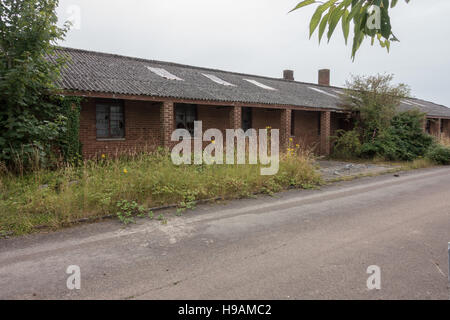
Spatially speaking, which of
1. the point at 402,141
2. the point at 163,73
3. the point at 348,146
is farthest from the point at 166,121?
the point at 402,141

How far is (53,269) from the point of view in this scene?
12.7ft

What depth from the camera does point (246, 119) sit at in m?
18.0

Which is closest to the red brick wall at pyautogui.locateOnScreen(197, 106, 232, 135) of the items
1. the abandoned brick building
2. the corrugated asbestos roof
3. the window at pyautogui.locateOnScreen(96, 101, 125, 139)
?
the abandoned brick building

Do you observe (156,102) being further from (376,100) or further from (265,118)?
(376,100)

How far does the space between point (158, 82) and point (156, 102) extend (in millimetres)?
902

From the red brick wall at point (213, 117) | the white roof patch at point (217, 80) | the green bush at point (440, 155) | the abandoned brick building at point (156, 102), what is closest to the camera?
the abandoned brick building at point (156, 102)

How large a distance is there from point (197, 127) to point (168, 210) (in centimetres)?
949

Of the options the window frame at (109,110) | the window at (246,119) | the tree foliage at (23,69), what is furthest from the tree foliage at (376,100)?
the tree foliage at (23,69)

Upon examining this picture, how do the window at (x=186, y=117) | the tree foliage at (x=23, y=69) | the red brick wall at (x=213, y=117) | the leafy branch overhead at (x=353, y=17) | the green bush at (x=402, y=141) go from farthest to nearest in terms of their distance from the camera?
the green bush at (x=402, y=141), the red brick wall at (x=213, y=117), the window at (x=186, y=117), the tree foliage at (x=23, y=69), the leafy branch overhead at (x=353, y=17)

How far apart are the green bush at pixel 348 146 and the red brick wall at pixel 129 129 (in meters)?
10.6

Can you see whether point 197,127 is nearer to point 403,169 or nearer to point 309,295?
point 403,169

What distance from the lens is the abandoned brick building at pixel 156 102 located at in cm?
1238

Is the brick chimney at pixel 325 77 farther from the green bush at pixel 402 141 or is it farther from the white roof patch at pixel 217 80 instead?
the white roof patch at pixel 217 80
